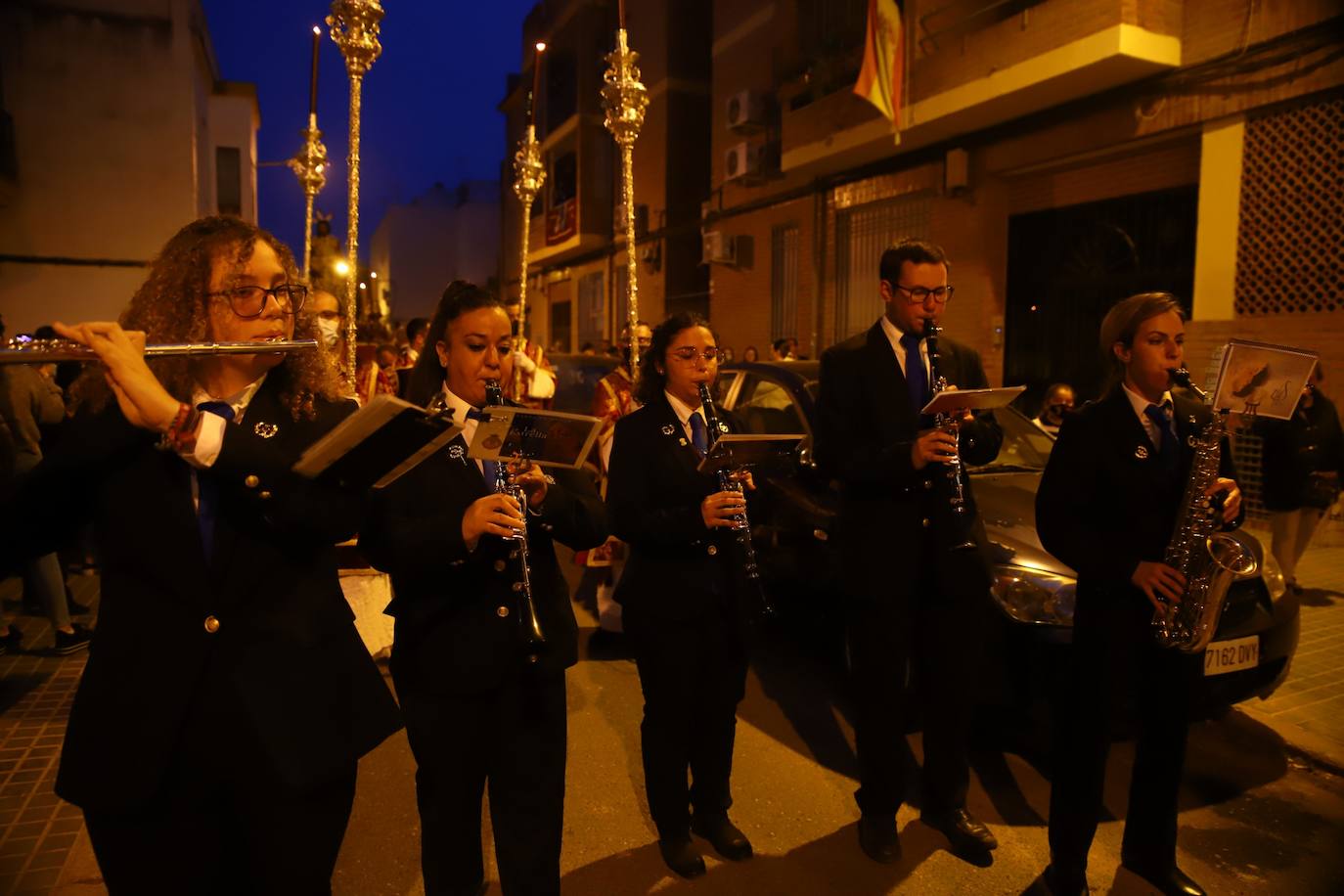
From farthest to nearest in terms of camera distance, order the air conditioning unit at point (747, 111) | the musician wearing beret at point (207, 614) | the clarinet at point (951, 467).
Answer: the air conditioning unit at point (747, 111)
the clarinet at point (951, 467)
the musician wearing beret at point (207, 614)

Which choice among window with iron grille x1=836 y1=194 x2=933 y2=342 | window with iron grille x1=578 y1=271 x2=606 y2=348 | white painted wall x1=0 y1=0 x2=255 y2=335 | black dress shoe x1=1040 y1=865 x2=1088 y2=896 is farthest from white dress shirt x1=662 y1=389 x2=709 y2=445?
window with iron grille x1=578 y1=271 x2=606 y2=348

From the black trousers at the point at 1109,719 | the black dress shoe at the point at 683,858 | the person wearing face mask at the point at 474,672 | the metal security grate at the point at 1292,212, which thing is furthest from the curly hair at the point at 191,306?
the metal security grate at the point at 1292,212

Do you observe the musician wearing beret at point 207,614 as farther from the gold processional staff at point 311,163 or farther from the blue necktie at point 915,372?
the gold processional staff at point 311,163

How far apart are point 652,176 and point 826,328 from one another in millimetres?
8569

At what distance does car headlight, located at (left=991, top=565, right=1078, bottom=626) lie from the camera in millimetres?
4152

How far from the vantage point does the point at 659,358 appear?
12.1 feet

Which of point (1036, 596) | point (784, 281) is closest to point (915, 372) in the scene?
point (1036, 596)

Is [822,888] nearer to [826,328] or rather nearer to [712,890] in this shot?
[712,890]

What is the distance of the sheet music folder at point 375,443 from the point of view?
1.77 m

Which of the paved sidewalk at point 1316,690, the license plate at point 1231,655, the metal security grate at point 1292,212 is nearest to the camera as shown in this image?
the license plate at point 1231,655

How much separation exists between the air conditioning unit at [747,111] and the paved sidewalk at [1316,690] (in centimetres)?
1245

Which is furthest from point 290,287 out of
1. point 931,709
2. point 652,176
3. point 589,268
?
point 589,268

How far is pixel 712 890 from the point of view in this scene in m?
3.38

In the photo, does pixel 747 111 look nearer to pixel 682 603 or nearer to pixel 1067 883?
pixel 682 603
